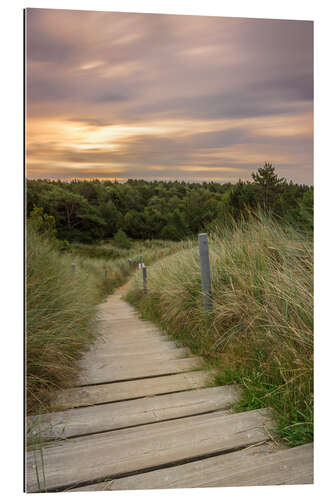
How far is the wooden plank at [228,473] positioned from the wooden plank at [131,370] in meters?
0.83

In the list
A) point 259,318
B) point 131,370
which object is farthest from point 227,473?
point 131,370

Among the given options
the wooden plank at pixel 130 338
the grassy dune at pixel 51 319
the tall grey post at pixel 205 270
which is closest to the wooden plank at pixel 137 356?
the grassy dune at pixel 51 319

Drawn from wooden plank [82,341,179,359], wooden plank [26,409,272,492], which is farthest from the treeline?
wooden plank [26,409,272,492]

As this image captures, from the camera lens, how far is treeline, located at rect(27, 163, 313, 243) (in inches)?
93.0

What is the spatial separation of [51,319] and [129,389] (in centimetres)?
72

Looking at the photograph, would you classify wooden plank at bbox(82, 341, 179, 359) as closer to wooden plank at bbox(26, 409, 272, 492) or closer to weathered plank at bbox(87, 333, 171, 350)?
weathered plank at bbox(87, 333, 171, 350)

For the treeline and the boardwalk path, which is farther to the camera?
the treeline

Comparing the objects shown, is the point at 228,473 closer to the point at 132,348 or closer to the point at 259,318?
the point at 259,318

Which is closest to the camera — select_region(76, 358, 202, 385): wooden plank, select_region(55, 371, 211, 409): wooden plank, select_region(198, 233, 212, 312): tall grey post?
Result: select_region(55, 371, 211, 409): wooden plank

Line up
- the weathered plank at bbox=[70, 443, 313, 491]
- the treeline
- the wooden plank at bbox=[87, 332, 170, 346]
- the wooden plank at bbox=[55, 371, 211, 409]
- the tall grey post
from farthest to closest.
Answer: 1. the wooden plank at bbox=[87, 332, 170, 346]
2. the tall grey post
3. the treeline
4. the wooden plank at bbox=[55, 371, 211, 409]
5. the weathered plank at bbox=[70, 443, 313, 491]

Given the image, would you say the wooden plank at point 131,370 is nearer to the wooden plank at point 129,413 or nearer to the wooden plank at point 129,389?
the wooden plank at point 129,389

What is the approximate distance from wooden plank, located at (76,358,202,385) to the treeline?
0.97 metres

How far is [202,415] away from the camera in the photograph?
1632 millimetres

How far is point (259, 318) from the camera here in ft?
6.73
